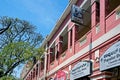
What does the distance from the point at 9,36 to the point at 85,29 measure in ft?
40.4

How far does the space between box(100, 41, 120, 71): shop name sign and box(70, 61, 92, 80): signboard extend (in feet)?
6.33

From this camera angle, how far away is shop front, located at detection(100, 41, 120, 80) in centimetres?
1223

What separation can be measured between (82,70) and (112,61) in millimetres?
3988

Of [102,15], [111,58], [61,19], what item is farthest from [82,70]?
[61,19]

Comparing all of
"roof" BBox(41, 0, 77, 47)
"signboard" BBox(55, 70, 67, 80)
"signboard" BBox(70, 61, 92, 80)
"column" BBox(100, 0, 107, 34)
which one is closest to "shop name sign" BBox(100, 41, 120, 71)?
"column" BBox(100, 0, 107, 34)

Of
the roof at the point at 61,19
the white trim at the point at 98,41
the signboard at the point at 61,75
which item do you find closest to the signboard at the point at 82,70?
the white trim at the point at 98,41

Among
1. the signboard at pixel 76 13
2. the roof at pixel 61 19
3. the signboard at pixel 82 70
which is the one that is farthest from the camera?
the roof at pixel 61 19

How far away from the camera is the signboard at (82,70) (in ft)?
50.9

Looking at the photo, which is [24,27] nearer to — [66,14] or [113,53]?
[66,14]

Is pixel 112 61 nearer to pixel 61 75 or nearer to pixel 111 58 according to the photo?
pixel 111 58

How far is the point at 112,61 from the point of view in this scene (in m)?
12.6

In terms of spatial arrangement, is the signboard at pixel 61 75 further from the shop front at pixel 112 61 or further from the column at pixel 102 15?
the shop front at pixel 112 61

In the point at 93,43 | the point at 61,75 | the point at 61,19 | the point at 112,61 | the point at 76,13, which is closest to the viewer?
the point at 112,61

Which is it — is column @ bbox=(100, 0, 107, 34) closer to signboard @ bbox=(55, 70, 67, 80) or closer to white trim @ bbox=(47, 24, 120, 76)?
white trim @ bbox=(47, 24, 120, 76)
